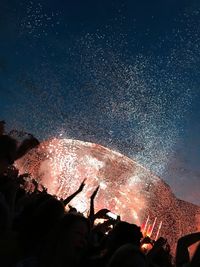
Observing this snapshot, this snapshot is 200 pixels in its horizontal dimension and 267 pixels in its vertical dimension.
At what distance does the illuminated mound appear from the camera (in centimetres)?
4244

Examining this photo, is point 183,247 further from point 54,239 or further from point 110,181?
point 110,181

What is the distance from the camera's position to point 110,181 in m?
45.5

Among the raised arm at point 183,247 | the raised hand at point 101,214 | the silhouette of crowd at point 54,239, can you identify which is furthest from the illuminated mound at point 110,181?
the raised arm at point 183,247

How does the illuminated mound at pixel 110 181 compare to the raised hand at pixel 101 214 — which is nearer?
the raised hand at pixel 101 214

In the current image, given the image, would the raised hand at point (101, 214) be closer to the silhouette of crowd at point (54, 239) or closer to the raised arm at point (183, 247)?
the silhouette of crowd at point (54, 239)

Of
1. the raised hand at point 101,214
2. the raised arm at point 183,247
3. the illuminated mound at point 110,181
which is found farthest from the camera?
the illuminated mound at point 110,181

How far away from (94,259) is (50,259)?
3.36 feet

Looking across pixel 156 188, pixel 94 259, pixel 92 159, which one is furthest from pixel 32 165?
pixel 94 259

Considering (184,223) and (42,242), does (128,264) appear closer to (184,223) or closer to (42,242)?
(42,242)

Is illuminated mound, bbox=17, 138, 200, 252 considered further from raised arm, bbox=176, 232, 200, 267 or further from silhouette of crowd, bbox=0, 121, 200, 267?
raised arm, bbox=176, 232, 200, 267

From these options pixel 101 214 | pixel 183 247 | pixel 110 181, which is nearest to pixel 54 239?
pixel 183 247

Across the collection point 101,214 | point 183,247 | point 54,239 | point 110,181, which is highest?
point 110,181

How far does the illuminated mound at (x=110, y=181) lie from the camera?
4244 centimetres

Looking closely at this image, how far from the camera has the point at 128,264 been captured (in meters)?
4.04
